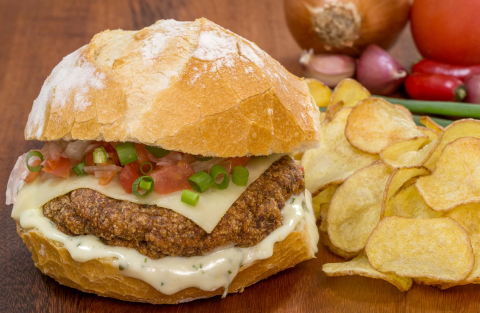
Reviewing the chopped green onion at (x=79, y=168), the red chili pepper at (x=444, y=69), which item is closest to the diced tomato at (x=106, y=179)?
the chopped green onion at (x=79, y=168)

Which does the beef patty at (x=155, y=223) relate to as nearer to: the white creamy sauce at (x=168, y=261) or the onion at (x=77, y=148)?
the white creamy sauce at (x=168, y=261)

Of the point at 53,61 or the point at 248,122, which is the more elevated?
the point at 248,122

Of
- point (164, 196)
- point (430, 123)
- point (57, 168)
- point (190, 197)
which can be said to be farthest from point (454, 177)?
point (57, 168)

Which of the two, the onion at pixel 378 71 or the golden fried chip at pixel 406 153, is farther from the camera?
the onion at pixel 378 71

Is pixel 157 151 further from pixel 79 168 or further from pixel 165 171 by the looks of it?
pixel 79 168

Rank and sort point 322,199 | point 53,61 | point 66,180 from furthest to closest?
point 53,61 → point 322,199 → point 66,180

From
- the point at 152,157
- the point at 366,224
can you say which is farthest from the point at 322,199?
the point at 152,157

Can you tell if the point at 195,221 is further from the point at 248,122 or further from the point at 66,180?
the point at 66,180
